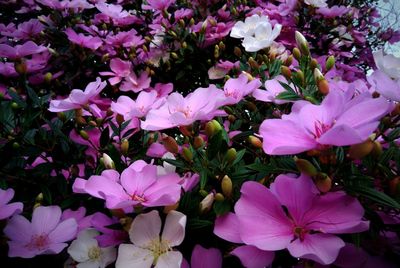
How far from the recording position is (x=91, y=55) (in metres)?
1.91

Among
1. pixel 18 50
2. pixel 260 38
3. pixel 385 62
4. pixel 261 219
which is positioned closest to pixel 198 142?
pixel 261 219

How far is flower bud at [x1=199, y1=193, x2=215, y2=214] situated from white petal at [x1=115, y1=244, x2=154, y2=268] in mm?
131

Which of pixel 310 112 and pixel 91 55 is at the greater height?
pixel 310 112

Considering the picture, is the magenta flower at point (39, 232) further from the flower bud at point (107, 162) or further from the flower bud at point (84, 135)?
the flower bud at point (84, 135)

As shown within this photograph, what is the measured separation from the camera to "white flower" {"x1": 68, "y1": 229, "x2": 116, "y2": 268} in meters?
0.69

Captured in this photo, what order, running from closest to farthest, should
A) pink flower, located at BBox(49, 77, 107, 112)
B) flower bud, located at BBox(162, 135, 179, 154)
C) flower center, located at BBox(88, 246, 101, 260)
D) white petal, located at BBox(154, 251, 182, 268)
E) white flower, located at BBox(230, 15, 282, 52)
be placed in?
white petal, located at BBox(154, 251, 182, 268), flower center, located at BBox(88, 246, 101, 260), flower bud, located at BBox(162, 135, 179, 154), pink flower, located at BBox(49, 77, 107, 112), white flower, located at BBox(230, 15, 282, 52)

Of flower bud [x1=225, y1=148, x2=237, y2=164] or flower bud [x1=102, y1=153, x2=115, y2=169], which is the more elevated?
flower bud [x1=225, y1=148, x2=237, y2=164]

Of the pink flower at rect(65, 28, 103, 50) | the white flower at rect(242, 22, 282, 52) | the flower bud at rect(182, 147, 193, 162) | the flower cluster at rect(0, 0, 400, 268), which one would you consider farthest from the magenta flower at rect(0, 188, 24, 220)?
the pink flower at rect(65, 28, 103, 50)

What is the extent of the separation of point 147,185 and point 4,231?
359 mm

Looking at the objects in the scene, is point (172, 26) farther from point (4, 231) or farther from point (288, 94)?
point (4, 231)

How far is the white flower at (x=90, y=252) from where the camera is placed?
69cm

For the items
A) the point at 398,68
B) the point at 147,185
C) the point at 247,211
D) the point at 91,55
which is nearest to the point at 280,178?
the point at 247,211

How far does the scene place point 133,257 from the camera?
0.64 meters

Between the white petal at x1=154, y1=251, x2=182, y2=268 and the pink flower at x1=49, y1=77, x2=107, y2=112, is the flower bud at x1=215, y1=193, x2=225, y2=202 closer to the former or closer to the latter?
the white petal at x1=154, y1=251, x2=182, y2=268
